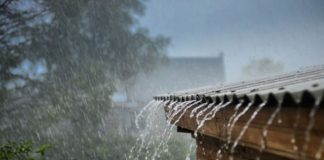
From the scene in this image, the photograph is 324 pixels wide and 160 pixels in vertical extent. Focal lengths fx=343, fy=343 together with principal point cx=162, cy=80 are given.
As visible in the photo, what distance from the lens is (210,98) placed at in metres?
3.03

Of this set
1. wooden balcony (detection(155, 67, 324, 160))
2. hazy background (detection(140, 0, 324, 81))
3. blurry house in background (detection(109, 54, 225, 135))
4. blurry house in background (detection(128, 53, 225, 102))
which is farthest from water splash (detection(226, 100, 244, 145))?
hazy background (detection(140, 0, 324, 81))

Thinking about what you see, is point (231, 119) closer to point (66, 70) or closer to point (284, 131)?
point (284, 131)

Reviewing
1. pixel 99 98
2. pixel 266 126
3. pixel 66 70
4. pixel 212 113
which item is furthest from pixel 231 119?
pixel 66 70

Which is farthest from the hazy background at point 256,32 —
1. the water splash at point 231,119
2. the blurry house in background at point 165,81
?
the water splash at point 231,119

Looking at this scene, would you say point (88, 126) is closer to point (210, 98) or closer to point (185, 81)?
point (210, 98)

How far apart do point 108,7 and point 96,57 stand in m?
3.36

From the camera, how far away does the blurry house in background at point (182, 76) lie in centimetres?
3644

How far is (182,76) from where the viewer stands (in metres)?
42.2

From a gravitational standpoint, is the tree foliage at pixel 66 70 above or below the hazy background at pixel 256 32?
below

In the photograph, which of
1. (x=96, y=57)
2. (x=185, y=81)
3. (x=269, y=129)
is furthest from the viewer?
(x=185, y=81)

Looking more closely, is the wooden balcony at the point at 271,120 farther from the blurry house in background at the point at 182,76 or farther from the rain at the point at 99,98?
the blurry house in background at the point at 182,76

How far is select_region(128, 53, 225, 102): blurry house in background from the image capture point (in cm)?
3644

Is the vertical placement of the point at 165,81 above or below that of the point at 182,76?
below

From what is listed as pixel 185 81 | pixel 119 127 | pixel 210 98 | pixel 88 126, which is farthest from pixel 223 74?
pixel 210 98
